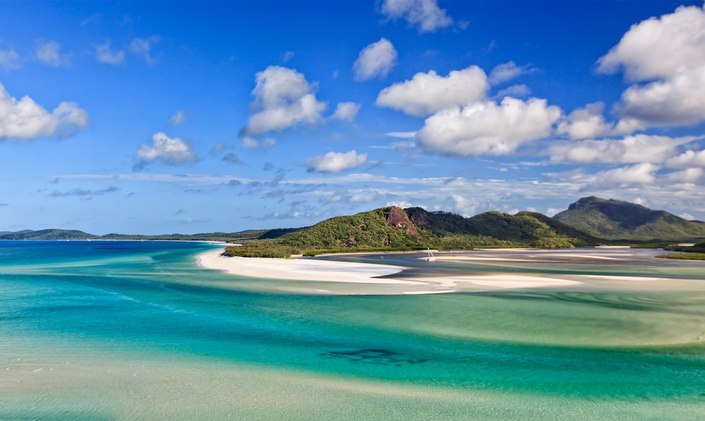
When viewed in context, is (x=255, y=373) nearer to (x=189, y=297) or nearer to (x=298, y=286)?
(x=189, y=297)

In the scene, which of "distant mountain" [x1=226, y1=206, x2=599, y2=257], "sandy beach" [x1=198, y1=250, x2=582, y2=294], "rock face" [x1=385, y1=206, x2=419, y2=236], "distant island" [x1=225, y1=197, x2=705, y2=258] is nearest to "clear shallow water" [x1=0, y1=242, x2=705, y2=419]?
"sandy beach" [x1=198, y1=250, x2=582, y2=294]

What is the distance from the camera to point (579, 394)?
15.6 meters

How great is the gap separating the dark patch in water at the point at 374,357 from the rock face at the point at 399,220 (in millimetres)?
133167

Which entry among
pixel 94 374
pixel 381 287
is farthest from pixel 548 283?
pixel 94 374

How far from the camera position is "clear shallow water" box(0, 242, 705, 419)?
1441cm

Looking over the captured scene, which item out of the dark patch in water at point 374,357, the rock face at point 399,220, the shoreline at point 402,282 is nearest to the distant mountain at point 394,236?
the rock face at point 399,220

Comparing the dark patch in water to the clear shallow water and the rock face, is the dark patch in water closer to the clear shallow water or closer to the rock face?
the clear shallow water

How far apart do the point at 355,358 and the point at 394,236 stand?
12633 centimetres

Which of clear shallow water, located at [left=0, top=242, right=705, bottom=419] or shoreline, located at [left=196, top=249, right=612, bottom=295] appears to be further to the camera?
shoreline, located at [left=196, top=249, right=612, bottom=295]

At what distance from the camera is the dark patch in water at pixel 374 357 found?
19.3 metres

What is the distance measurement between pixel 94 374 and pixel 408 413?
36.9 ft

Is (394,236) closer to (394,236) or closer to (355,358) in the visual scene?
(394,236)

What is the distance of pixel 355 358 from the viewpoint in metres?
19.8

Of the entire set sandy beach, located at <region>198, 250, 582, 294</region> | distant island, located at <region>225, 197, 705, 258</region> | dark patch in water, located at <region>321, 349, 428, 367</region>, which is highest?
distant island, located at <region>225, 197, 705, 258</region>
